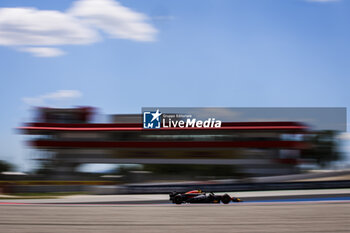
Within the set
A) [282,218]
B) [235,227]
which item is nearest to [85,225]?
[235,227]

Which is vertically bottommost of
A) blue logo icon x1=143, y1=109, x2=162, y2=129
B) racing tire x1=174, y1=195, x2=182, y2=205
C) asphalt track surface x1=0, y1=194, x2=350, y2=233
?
racing tire x1=174, y1=195, x2=182, y2=205

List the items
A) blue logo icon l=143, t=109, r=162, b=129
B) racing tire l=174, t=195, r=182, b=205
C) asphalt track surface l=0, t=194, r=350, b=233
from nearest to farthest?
1. asphalt track surface l=0, t=194, r=350, b=233
2. racing tire l=174, t=195, r=182, b=205
3. blue logo icon l=143, t=109, r=162, b=129

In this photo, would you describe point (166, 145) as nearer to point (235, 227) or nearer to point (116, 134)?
point (116, 134)

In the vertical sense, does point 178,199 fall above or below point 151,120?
below

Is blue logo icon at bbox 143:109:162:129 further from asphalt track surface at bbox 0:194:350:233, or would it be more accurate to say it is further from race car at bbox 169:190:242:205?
asphalt track surface at bbox 0:194:350:233

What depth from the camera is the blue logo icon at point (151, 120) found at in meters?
41.2

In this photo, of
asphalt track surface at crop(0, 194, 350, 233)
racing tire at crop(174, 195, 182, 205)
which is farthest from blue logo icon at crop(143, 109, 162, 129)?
asphalt track surface at crop(0, 194, 350, 233)

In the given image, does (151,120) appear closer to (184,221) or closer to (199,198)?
(199,198)

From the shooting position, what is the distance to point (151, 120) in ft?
136

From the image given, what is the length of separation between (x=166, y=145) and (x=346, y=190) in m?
21.3

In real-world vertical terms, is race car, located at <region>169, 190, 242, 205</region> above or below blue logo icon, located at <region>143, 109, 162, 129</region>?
below

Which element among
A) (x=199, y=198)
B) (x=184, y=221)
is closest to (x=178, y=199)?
(x=199, y=198)

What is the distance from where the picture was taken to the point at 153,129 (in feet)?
135

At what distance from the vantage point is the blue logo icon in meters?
41.2
